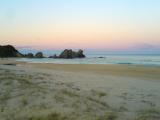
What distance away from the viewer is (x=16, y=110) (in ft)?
22.2

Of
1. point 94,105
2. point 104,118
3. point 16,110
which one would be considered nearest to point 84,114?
point 104,118

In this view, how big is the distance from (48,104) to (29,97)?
0.88 m

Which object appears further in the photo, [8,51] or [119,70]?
[8,51]

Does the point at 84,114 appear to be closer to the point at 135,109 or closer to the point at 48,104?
the point at 48,104

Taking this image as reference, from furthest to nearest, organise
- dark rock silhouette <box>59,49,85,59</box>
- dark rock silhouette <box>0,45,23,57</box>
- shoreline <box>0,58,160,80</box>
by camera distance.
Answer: dark rock silhouette <box>0,45,23,57</box> → dark rock silhouette <box>59,49,85,59</box> → shoreline <box>0,58,160,80</box>

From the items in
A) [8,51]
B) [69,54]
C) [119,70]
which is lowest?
[119,70]

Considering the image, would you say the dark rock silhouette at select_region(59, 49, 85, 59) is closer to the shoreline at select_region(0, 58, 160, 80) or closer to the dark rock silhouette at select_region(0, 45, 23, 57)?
the dark rock silhouette at select_region(0, 45, 23, 57)

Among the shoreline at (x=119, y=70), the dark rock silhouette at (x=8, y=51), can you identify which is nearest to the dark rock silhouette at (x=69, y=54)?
the dark rock silhouette at (x=8, y=51)

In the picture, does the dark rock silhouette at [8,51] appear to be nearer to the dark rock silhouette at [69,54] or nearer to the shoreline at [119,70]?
the dark rock silhouette at [69,54]

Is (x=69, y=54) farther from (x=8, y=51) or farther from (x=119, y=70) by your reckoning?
(x=119, y=70)

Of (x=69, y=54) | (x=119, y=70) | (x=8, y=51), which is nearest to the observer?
(x=119, y=70)

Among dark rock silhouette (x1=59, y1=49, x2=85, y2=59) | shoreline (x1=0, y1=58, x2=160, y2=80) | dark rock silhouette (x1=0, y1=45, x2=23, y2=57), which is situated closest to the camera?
shoreline (x1=0, y1=58, x2=160, y2=80)

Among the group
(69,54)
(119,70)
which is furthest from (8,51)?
(119,70)

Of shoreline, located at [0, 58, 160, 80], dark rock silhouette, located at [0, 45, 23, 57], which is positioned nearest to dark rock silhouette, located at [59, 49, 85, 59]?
dark rock silhouette, located at [0, 45, 23, 57]
